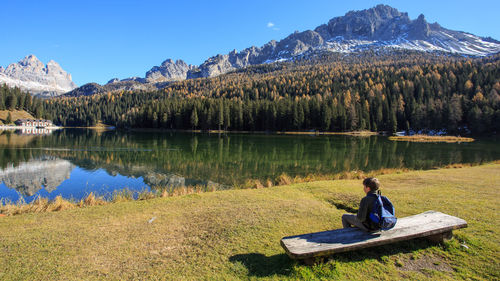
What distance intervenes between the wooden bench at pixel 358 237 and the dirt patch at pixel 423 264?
1.87ft

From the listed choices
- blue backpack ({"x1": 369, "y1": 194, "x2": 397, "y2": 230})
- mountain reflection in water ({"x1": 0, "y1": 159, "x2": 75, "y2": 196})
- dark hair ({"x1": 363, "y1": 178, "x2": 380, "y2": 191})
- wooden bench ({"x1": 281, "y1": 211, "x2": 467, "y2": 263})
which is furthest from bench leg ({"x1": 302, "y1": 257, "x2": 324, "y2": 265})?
mountain reflection in water ({"x1": 0, "y1": 159, "x2": 75, "y2": 196})

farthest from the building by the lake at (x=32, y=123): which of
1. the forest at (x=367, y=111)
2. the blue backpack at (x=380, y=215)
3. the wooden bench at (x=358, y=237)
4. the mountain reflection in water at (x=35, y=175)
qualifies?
the blue backpack at (x=380, y=215)

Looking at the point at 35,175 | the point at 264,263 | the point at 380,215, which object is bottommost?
the point at 35,175

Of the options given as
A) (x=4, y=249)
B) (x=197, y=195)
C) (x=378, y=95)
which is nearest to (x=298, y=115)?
(x=378, y=95)

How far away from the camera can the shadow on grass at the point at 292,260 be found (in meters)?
6.18

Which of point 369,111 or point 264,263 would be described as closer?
point 264,263

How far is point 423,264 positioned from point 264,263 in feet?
13.1

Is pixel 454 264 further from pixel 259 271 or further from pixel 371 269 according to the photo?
pixel 259 271

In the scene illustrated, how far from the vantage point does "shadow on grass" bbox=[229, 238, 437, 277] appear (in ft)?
20.3

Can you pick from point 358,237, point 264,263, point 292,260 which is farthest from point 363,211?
point 264,263

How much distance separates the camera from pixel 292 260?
256 inches

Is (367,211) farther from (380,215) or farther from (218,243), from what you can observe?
(218,243)

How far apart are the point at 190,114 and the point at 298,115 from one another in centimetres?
5276

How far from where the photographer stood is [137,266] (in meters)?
6.29
